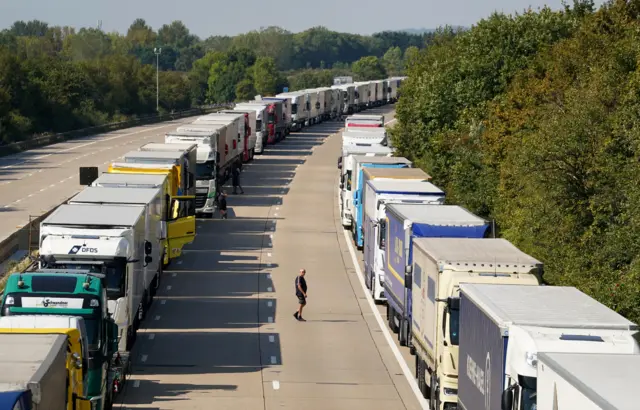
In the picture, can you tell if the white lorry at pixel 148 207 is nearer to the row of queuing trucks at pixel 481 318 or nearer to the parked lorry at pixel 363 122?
the row of queuing trucks at pixel 481 318

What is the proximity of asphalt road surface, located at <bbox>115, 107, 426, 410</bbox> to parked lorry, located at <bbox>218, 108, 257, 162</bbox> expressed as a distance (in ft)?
69.1

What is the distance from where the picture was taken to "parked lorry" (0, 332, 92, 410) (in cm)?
1352

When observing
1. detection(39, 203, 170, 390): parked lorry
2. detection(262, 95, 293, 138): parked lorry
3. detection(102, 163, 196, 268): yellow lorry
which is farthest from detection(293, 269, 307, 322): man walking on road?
detection(262, 95, 293, 138): parked lorry

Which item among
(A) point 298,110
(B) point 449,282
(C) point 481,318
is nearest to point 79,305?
(B) point 449,282

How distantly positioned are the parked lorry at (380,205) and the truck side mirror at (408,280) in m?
5.09

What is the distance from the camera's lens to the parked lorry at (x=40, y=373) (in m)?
13.5

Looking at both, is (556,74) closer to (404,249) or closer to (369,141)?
(369,141)

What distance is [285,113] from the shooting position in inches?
3871

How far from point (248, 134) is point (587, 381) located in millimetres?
65375

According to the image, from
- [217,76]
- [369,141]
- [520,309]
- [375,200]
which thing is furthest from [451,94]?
[217,76]

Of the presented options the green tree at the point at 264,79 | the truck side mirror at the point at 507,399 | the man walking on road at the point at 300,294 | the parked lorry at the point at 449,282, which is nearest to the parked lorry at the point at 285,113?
the man walking on road at the point at 300,294

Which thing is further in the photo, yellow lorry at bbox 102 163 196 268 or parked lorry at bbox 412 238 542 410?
yellow lorry at bbox 102 163 196 268

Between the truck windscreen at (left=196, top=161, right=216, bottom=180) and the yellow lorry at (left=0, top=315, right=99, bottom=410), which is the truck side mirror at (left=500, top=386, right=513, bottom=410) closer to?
the yellow lorry at (left=0, top=315, right=99, bottom=410)

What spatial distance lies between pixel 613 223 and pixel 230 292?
11.5 meters
